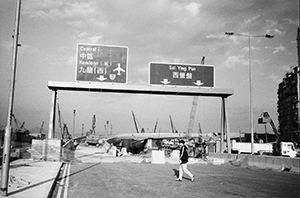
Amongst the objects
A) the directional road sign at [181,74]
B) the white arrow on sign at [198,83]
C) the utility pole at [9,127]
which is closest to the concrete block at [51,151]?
the directional road sign at [181,74]

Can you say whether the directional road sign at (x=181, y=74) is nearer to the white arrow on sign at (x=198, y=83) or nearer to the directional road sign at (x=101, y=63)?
the white arrow on sign at (x=198, y=83)

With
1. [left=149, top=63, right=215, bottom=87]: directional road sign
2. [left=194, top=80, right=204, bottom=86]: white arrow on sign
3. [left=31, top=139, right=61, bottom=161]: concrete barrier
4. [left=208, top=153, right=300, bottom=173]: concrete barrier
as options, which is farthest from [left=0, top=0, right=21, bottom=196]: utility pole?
[left=194, top=80, right=204, bottom=86]: white arrow on sign

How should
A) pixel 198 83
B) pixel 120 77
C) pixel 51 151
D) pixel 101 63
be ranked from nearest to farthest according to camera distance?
pixel 51 151 → pixel 101 63 → pixel 120 77 → pixel 198 83

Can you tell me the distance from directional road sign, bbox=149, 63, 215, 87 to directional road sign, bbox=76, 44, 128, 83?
2.36 metres

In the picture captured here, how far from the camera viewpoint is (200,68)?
88.3ft

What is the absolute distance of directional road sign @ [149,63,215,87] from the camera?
86.3 ft

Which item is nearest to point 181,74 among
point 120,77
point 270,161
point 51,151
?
point 120,77

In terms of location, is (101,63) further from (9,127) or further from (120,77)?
(9,127)

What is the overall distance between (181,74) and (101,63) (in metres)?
6.27

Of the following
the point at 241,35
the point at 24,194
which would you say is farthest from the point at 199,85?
the point at 24,194

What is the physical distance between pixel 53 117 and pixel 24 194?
1677 centimetres

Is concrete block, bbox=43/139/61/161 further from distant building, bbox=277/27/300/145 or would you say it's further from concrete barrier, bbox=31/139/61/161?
distant building, bbox=277/27/300/145

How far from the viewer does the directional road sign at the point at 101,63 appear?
25094 mm

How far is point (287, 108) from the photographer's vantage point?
117375mm
